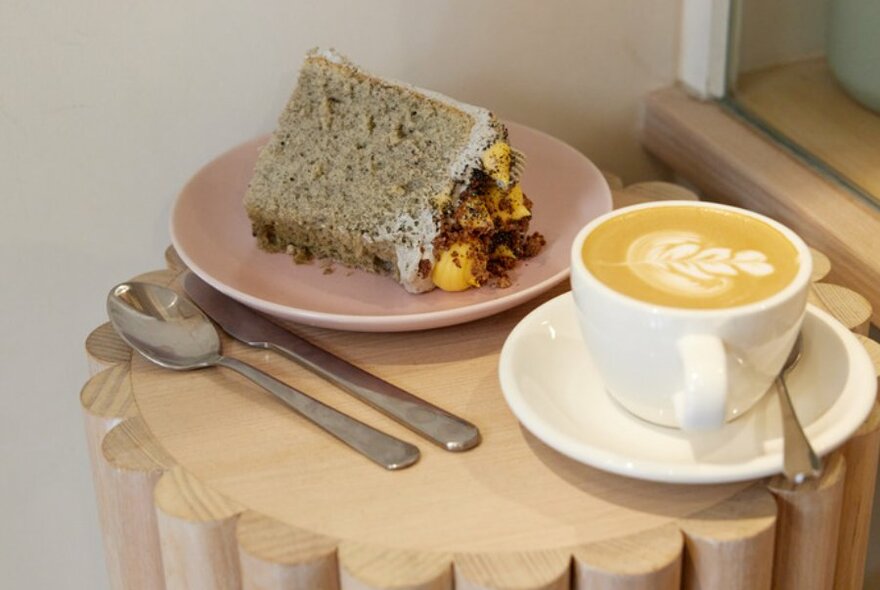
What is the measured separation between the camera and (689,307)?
64 cm

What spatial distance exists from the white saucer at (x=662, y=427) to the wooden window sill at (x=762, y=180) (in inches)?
6.5

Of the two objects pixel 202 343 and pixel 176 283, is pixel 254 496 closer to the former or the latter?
pixel 202 343

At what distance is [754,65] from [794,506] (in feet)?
1.80

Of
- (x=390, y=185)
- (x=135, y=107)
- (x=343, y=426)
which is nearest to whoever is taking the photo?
(x=343, y=426)

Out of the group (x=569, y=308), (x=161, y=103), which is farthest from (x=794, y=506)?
(x=161, y=103)

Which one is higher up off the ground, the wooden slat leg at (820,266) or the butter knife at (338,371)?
the wooden slat leg at (820,266)

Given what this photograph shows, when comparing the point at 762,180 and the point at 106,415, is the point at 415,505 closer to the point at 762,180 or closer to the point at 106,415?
the point at 106,415

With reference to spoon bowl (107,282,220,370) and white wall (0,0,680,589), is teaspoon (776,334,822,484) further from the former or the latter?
white wall (0,0,680,589)

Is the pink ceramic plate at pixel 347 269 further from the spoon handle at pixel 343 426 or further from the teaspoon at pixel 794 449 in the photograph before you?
the teaspoon at pixel 794 449

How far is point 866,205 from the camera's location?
945 mm

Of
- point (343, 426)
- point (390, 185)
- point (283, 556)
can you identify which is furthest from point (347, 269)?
point (283, 556)

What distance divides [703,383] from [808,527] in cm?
15

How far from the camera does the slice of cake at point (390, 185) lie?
0.83 metres

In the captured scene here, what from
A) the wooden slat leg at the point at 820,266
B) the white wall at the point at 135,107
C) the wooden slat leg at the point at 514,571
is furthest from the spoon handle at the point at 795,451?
the white wall at the point at 135,107
